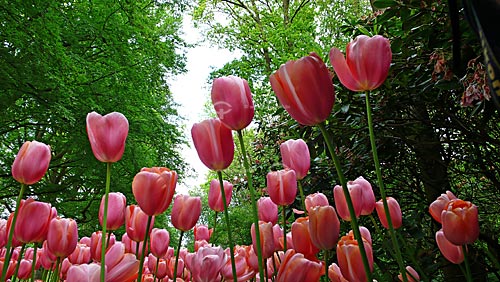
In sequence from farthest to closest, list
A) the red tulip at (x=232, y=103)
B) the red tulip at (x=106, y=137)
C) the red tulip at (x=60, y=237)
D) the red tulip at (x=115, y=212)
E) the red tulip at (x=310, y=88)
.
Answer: the red tulip at (x=115, y=212)
the red tulip at (x=60, y=237)
the red tulip at (x=106, y=137)
the red tulip at (x=232, y=103)
the red tulip at (x=310, y=88)

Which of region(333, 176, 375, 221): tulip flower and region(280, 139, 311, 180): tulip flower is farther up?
region(280, 139, 311, 180): tulip flower

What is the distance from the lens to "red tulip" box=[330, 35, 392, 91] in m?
0.59

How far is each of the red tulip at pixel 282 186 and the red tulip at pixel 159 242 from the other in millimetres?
340

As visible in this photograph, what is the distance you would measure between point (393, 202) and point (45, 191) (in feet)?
18.0

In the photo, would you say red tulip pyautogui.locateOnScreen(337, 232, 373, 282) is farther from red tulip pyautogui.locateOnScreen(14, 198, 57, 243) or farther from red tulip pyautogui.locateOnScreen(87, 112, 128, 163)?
red tulip pyautogui.locateOnScreen(14, 198, 57, 243)

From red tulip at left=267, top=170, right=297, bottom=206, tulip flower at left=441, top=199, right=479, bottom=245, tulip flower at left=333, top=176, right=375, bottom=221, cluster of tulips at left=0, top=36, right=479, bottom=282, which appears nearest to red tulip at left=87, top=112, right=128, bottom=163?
cluster of tulips at left=0, top=36, right=479, bottom=282

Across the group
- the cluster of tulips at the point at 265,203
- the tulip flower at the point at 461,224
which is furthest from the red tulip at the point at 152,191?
the tulip flower at the point at 461,224

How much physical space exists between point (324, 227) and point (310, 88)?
8.7 inches

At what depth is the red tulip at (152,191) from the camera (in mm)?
674

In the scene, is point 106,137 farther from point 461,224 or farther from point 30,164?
point 461,224

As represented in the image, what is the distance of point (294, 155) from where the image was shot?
870 mm

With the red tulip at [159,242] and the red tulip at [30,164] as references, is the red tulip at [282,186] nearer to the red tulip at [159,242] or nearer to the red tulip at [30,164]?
the red tulip at [159,242]

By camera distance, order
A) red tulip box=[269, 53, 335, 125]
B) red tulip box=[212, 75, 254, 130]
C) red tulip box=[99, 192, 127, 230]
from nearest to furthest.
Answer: red tulip box=[269, 53, 335, 125]
red tulip box=[212, 75, 254, 130]
red tulip box=[99, 192, 127, 230]

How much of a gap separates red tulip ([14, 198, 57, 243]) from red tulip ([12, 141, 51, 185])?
47 mm
